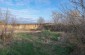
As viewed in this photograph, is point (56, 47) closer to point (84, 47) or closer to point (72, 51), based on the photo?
point (72, 51)

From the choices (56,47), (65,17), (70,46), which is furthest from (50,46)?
(65,17)

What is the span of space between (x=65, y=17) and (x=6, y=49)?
4400 mm

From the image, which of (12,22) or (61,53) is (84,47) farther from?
(12,22)

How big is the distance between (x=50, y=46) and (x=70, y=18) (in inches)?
127

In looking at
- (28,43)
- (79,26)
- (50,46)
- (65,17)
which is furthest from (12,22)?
(79,26)

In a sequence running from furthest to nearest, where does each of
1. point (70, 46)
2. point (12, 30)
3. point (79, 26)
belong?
point (12, 30), point (70, 46), point (79, 26)

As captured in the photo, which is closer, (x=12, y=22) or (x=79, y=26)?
(x=79, y=26)

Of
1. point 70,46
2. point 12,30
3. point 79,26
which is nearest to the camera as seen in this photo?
point 79,26

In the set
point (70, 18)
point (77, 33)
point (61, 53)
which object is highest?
point (70, 18)

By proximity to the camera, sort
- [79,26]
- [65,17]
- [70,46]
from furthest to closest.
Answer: [70,46] < [65,17] < [79,26]

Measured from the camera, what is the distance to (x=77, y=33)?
1417cm

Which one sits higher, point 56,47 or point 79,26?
point 79,26

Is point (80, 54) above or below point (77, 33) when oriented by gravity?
below

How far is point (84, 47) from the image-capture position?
45.8 feet
